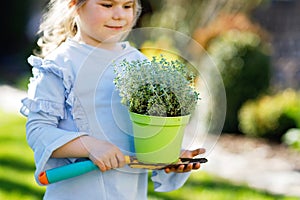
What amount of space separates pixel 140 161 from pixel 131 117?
0.48ft

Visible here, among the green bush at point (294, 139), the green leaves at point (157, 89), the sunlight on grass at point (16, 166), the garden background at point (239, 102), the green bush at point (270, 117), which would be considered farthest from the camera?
the green bush at point (270, 117)

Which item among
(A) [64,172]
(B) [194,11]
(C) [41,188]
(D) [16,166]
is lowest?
(A) [64,172]

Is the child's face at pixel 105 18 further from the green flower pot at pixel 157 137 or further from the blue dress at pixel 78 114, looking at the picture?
the green flower pot at pixel 157 137

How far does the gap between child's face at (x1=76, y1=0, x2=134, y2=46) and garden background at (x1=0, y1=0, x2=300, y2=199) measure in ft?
6.67

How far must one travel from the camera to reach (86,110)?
2264 mm

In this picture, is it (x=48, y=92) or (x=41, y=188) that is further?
(x=41, y=188)

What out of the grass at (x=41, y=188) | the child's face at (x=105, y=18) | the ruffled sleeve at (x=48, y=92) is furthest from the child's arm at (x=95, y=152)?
the grass at (x=41, y=188)

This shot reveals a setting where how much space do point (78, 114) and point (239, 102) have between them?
4.89 metres

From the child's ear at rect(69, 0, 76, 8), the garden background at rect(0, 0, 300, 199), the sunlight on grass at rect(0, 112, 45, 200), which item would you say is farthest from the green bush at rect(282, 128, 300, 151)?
the child's ear at rect(69, 0, 76, 8)

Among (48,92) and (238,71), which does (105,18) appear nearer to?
(48,92)

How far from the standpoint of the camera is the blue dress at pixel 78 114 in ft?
7.26

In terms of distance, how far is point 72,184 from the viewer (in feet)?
7.65

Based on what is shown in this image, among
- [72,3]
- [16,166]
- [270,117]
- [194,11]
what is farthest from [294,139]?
[194,11]

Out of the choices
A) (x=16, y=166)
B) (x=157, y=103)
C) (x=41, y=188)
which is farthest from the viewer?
(x=16, y=166)
